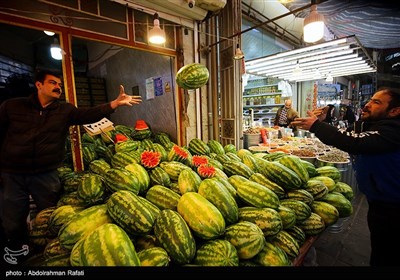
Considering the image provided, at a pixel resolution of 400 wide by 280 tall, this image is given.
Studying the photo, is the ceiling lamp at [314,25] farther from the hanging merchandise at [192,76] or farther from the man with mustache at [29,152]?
the man with mustache at [29,152]

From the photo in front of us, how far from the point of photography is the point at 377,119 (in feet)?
6.15

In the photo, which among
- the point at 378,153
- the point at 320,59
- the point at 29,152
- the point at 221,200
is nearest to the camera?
the point at 221,200

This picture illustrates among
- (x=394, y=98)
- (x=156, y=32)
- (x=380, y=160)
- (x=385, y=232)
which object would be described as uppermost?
(x=156, y=32)

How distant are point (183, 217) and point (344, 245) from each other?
115 inches

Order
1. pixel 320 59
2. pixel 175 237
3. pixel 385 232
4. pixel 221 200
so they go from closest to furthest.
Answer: pixel 175 237 < pixel 221 200 < pixel 385 232 < pixel 320 59

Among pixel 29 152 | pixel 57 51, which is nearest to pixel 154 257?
pixel 29 152

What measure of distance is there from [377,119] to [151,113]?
4.39m

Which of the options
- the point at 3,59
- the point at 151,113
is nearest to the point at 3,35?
the point at 3,59

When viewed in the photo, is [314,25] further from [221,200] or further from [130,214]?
[130,214]

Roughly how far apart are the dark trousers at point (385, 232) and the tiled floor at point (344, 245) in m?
0.61

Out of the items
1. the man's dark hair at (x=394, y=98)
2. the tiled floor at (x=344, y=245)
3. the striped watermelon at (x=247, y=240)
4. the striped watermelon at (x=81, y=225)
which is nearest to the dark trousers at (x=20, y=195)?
the striped watermelon at (x=81, y=225)

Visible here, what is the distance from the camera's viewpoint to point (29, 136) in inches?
81.8

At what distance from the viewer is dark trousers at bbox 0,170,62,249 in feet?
6.84

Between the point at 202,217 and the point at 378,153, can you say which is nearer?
the point at 202,217
